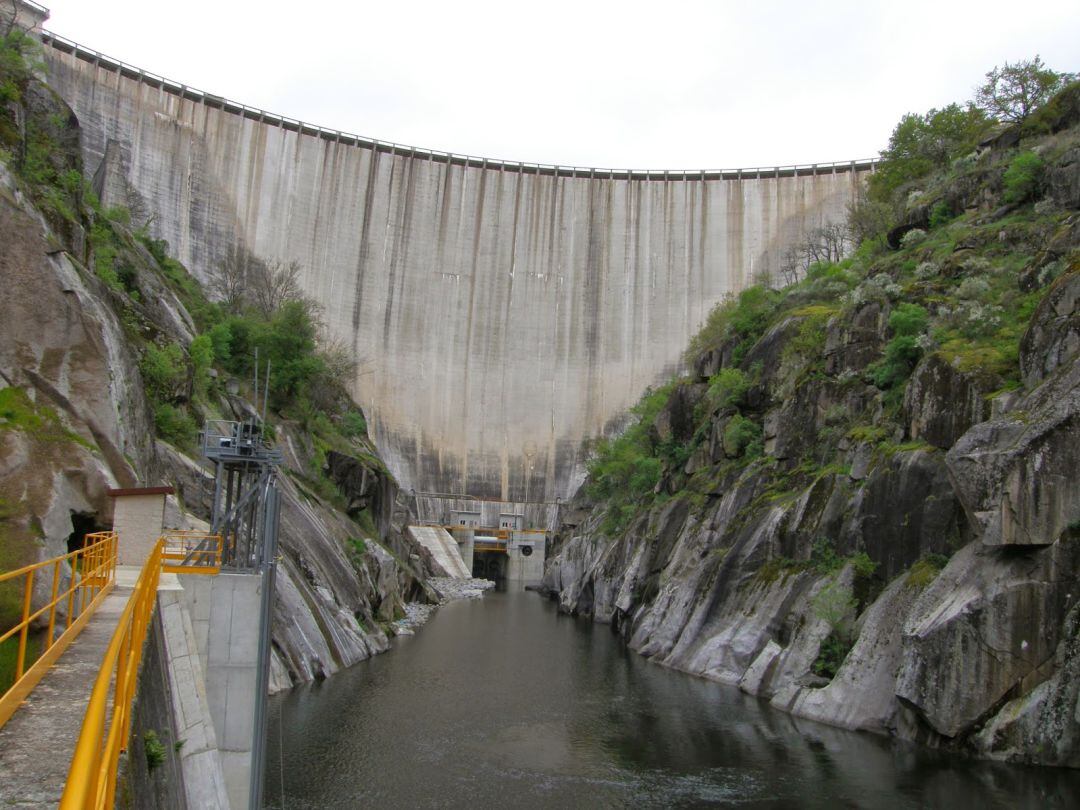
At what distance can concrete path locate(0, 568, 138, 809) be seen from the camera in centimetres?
436

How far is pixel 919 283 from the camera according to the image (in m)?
31.0

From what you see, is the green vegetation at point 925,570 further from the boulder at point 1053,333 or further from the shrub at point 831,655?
the boulder at point 1053,333

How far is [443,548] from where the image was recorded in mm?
64812

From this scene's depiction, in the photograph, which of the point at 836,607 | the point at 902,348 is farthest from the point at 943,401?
the point at 836,607

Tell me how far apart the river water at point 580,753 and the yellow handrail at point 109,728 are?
33.2 feet

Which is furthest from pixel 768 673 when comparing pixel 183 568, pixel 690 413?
pixel 690 413

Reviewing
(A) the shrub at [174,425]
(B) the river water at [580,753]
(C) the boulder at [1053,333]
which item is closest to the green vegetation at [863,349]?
(C) the boulder at [1053,333]

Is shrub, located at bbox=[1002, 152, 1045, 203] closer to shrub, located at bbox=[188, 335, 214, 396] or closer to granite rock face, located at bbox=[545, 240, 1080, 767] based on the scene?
granite rock face, located at bbox=[545, 240, 1080, 767]

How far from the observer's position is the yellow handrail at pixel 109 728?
103 inches

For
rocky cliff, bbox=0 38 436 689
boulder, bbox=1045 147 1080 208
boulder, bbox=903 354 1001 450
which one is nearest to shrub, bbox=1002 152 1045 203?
boulder, bbox=1045 147 1080 208

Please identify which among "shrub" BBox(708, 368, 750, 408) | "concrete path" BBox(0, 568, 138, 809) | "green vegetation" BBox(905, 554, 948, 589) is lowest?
"concrete path" BBox(0, 568, 138, 809)

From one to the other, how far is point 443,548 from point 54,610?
58165 millimetres

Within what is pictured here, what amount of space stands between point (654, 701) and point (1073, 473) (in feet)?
40.1

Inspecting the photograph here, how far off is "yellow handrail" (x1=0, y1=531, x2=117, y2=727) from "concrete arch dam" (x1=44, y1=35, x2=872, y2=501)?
161ft
